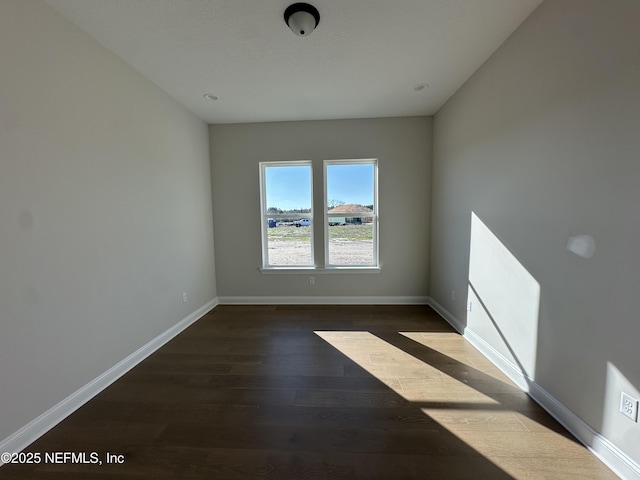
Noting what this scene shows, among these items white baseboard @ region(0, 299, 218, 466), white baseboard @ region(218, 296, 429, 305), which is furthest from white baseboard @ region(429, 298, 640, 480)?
white baseboard @ region(0, 299, 218, 466)

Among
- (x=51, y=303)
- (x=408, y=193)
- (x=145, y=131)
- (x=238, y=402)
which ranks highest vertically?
(x=145, y=131)

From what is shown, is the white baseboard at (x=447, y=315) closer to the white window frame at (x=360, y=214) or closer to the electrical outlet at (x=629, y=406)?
the white window frame at (x=360, y=214)

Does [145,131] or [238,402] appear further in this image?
[145,131]

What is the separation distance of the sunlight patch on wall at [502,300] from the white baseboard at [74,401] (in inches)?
128

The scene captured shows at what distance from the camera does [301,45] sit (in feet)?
6.53

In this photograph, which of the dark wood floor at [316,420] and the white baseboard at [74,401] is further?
the white baseboard at [74,401]

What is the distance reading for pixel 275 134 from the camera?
11.9 ft

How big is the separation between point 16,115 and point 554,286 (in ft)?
11.2

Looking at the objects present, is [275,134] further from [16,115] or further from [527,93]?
[527,93]

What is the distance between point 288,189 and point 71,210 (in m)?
2.48

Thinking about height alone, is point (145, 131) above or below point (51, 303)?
above

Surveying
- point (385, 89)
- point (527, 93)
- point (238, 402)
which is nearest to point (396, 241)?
point (385, 89)

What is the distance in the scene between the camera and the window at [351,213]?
369 centimetres

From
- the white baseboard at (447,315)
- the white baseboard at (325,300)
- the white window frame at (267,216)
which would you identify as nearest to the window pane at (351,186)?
the white window frame at (267,216)
